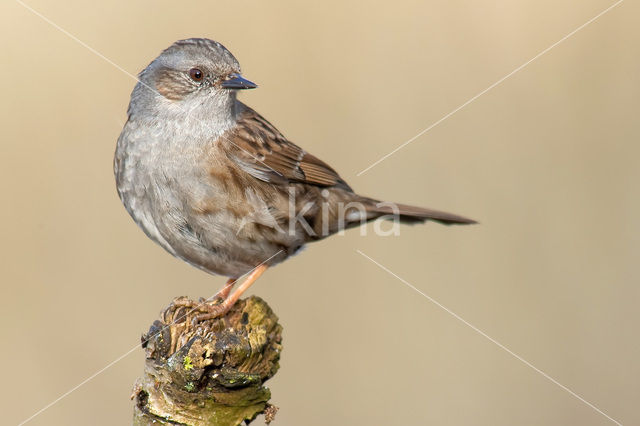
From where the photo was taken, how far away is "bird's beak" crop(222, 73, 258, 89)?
4.67m

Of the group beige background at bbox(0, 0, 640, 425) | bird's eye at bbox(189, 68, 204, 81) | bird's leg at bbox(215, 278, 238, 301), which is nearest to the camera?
bird's eye at bbox(189, 68, 204, 81)

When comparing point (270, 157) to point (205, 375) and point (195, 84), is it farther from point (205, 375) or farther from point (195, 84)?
point (205, 375)

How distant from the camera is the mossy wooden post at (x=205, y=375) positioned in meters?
3.09

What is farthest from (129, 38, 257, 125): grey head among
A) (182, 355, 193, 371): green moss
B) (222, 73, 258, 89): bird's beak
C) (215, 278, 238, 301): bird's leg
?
(182, 355, 193, 371): green moss

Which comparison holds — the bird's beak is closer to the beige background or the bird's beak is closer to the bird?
the bird

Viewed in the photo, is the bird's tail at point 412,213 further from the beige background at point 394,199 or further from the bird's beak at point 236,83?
the bird's beak at point 236,83

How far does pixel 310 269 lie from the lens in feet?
20.0

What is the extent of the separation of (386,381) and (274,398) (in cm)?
85

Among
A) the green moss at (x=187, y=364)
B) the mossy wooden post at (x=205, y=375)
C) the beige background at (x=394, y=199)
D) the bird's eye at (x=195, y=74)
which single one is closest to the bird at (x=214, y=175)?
the bird's eye at (x=195, y=74)

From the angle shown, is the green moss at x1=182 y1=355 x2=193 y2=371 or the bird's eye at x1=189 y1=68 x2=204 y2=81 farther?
the bird's eye at x1=189 y1=68 x2=204 y2=81

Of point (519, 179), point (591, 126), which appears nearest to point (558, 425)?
point (519, 179)

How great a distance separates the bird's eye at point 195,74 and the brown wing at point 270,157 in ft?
1.23

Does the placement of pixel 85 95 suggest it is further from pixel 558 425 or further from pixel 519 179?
pixel 558 425

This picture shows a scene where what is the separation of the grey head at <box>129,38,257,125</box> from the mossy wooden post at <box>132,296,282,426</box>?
67.2 inches
